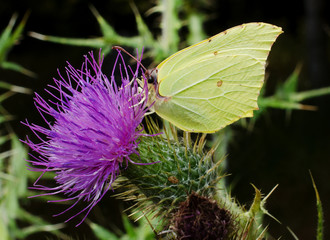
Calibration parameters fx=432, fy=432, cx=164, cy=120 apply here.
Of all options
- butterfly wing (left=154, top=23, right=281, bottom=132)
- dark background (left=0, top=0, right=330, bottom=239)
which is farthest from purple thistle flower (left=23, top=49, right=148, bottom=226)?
dark background (left=0, top=0, right=330, bottom=239)

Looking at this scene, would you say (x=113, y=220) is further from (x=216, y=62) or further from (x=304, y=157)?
(x=216, y=62)

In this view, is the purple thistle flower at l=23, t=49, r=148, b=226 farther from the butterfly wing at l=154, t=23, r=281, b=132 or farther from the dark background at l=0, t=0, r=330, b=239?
the dark background at l=0, t=0, r=330, b=239

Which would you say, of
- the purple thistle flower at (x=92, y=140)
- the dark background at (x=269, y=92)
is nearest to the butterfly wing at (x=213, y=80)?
the purple thistle flower at (x=92, y=140)

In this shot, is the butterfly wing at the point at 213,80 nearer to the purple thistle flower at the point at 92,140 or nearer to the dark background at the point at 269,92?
the purple thistle flower at the point at 92,140

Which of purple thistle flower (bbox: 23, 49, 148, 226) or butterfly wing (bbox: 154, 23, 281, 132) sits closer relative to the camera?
purple thistle flower (bbox: 23, 49, 148, 226)

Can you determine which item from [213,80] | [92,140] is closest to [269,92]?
[213,80]

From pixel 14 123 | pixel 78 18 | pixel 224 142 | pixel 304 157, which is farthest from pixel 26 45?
pixel 224 142

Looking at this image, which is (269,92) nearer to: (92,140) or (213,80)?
(213,80)
